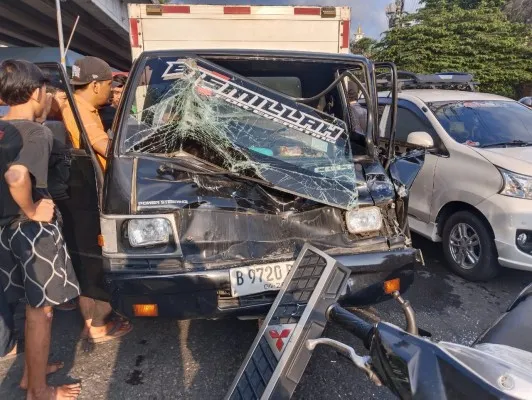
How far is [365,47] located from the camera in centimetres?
2412

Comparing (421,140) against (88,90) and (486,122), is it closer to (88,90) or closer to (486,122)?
(486,122)

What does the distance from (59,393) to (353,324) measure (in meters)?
2.04

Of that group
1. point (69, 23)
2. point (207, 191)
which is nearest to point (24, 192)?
point (207, 191)

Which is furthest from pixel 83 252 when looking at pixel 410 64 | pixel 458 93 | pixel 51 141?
pixel 410 64

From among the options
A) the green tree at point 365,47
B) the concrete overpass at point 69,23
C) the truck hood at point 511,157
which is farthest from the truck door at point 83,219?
the green tree at point 365,47

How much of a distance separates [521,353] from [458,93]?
500 cm

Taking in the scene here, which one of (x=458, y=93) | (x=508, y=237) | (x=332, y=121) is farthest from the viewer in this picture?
(x=458, y=93)

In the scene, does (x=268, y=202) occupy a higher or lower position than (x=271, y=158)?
lower

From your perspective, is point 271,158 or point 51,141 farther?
point 271,158

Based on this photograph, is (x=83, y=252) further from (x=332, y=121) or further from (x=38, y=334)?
(x=332, y=121)

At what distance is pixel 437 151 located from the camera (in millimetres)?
4629

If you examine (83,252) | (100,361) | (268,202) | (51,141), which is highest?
(51,141)

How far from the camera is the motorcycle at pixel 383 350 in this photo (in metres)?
0.91

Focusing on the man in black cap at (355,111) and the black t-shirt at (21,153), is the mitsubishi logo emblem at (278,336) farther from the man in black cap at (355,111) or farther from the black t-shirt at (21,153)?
the man in black cap at (355,111)
